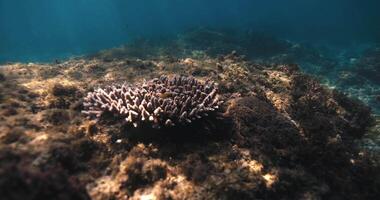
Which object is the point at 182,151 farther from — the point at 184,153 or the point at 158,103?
the point at 158,103

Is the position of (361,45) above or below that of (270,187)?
below

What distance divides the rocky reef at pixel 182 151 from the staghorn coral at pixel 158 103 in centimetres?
4

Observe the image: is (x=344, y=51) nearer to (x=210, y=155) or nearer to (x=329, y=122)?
(x=329, y=122)

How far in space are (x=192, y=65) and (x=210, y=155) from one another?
5.21m

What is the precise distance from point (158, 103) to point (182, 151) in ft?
3.36

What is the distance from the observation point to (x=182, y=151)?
5621 millimetres

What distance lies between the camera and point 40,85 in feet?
26.4

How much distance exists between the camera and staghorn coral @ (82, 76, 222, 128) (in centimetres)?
571

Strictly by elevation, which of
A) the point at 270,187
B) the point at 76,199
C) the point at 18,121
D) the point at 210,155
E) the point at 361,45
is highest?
the point at 18,121

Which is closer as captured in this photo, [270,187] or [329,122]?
[270,187]

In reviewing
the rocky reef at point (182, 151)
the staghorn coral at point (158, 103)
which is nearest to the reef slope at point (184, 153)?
the rocky reef at point (182, 151)

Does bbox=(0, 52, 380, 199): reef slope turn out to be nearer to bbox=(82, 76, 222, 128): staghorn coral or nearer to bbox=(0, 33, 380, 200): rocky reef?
bbox=(0, 33, 380, 200): rocky reef

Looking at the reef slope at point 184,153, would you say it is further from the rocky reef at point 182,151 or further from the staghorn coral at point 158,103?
the staghorn coral at point 158,103

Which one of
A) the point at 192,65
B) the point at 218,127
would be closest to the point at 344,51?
the point at 192,65
